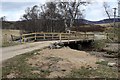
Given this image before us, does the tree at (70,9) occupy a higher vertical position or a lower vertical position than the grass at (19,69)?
higher

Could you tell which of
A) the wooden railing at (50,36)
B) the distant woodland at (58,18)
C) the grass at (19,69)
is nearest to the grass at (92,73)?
the grass at (19,69)

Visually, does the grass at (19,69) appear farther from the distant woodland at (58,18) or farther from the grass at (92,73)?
the distant woodland at (58,18)

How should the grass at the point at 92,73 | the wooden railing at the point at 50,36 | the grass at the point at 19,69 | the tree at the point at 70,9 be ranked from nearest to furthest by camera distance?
the grass at the point at 19,69, the grass at the point at 92,73, the wooden railing at the point at 50,36, the tree at the point at 70,9

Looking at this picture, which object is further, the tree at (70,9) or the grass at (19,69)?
the tree at (70,9)

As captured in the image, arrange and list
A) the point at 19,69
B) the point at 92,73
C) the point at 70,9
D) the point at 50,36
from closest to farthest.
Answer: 1. the point at 19,69
2. the point at 92,73
3. the point at 50,36
4. the point at 70,9

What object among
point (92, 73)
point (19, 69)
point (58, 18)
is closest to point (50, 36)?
point (58, 18)

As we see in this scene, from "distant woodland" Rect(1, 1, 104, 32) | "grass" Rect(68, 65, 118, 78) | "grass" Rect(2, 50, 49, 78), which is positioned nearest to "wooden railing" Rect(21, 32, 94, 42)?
"distant woodland" Rect(1, 1, 104, 32)

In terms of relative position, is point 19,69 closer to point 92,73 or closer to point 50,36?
point 92,73

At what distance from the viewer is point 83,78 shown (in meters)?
13.5

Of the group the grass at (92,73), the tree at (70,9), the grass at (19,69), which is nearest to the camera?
the grass at (19,69)

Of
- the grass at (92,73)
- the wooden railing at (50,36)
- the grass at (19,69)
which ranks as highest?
the wooden railing at (50,36)

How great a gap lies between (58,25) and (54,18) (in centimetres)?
185

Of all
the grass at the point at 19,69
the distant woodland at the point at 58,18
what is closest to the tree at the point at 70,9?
the distant woodland at the point at 58,18

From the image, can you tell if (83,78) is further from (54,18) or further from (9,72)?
(54,18)
